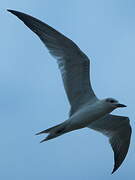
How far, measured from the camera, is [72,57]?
22.1 meters

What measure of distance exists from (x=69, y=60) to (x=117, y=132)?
4400 mm

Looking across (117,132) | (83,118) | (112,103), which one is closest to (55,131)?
(83,118)

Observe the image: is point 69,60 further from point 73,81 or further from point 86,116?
point 86,116

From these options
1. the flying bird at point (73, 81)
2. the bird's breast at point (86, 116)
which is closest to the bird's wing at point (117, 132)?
the flying bird at point (73, 81)

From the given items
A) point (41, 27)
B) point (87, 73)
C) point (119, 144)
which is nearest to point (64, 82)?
point (87, 73)

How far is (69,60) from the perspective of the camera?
72.8 ft

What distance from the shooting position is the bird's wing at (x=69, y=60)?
21250 mm

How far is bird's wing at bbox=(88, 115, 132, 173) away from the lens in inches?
973

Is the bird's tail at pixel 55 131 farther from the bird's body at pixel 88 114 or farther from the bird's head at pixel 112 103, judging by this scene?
the bird's head at pixel 112 103

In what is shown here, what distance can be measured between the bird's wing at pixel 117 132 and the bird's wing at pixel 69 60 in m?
2.28

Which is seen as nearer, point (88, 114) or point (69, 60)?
point (88, 114)

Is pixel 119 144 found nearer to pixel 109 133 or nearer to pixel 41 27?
pixel 109 133

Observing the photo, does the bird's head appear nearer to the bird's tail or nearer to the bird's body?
the bird's body

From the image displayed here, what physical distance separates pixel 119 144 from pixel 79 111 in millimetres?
3748
